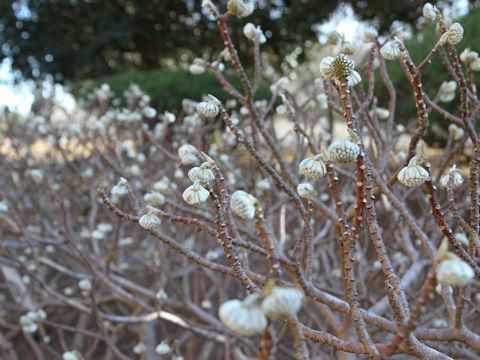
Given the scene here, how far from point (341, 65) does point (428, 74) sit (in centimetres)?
349

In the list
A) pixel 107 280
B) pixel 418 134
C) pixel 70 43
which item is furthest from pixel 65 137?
pixel 70 43

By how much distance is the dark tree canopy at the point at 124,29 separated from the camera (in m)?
8.20

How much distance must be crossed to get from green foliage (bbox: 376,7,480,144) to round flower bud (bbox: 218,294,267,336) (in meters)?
3.05

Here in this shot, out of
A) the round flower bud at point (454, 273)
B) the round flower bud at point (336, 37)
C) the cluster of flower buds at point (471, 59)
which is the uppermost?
the cluster of flower buds at point (471, 59)

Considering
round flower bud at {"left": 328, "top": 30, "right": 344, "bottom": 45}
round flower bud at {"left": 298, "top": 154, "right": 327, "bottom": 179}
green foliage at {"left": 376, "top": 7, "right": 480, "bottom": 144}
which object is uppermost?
green foliage at {"left": 376, "top": 7, "right": 480, "bottom": 144}

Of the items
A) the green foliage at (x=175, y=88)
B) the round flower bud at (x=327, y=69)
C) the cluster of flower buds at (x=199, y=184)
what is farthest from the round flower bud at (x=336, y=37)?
the green foliage at (x=175, y=88)

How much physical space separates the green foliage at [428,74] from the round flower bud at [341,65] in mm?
2664

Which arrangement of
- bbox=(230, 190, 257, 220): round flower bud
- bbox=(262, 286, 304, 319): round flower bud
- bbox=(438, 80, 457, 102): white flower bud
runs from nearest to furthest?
Answer: bbox=(262, 286, 304, 319): round flower bud
bbox=(230, 190, 257, 220): round flower bud
bbox=(438, 80, 457, 102): white flower bud

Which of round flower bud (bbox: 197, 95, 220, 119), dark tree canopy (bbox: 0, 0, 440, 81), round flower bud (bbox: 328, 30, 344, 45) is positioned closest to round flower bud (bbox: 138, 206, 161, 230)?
round flower bud (bbox: 197, 95, 220, 119)

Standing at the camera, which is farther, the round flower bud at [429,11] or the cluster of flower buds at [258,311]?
the round flower bud at [429,11]

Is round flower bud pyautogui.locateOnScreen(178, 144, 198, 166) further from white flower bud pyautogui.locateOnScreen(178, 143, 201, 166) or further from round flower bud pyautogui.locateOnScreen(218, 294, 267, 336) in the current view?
round flower bud pyautogui.locateOnScreen(218, 294, 267, 336)

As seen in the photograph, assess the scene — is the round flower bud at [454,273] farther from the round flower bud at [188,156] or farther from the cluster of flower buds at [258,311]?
the round flower bud at [188,156]

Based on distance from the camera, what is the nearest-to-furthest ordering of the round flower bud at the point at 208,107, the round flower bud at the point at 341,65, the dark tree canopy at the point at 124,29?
the round flower bud at the point at 341,65
the round flower bud at the point at 208,107
the dark tree canopy at the point at 124,29

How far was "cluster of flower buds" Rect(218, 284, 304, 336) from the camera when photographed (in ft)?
1.65
